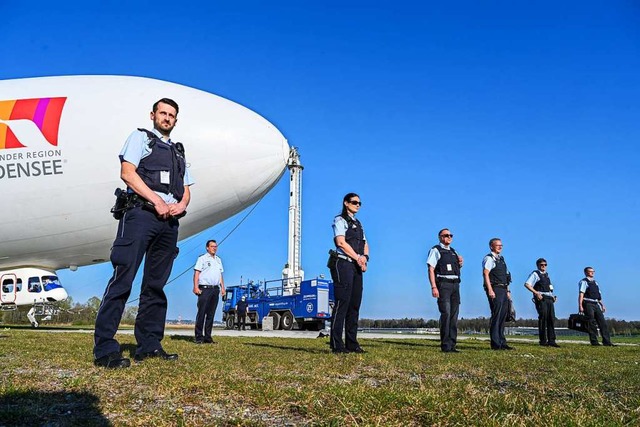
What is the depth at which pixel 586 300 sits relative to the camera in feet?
42.1

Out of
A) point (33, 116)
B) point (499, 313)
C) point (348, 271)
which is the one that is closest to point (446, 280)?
point (499, 313)

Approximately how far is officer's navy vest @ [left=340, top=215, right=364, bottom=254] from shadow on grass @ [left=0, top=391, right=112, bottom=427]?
4.58 metres

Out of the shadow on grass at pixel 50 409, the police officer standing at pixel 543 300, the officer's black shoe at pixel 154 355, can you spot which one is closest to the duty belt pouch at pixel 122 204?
the officer's black shoe at pixel 154 355

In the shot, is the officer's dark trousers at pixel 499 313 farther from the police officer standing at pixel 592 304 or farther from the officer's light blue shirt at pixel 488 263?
the police officer standing at pixel 592 304

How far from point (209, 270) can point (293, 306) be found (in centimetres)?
1547

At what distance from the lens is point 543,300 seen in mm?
12039

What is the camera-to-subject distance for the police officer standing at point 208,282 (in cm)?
1008

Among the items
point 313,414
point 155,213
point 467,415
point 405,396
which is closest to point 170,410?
point 313,414

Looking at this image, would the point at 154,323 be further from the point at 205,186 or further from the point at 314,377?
the point at 205,186

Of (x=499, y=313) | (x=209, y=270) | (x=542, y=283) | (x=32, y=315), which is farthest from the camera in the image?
(x=32, y=315)

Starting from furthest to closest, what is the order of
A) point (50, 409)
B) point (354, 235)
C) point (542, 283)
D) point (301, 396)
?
point (542, 283), point (354, 235), point (301, 396), point (50, 409)

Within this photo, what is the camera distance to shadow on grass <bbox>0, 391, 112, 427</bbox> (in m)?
2.29

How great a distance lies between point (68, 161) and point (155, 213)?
750cm

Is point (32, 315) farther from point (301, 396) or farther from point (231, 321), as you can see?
point (301, 396)
